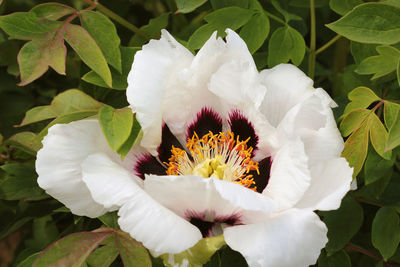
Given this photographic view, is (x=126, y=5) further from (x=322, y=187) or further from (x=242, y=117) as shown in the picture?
(x=322, y=187)

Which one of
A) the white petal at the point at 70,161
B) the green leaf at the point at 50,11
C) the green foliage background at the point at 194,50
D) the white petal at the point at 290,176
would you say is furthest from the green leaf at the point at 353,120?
the green leaf at the point at 50,11

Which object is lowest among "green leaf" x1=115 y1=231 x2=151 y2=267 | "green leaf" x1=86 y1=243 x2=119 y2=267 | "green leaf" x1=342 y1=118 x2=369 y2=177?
"green leaf" x1=86 y1=243 x2=119 y2=267

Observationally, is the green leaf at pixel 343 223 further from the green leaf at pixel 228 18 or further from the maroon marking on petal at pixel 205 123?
the green leaf at pixel 228 18

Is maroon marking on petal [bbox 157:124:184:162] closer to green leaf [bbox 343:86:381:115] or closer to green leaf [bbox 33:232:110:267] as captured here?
green leaf [bbox 33:232:110:267]

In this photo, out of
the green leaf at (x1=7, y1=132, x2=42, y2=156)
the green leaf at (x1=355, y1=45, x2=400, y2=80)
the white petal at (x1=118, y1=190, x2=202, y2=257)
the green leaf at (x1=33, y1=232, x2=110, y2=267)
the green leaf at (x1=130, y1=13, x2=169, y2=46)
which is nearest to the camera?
the white petal at (x1=118, y1=190, x2=202, y2=257)

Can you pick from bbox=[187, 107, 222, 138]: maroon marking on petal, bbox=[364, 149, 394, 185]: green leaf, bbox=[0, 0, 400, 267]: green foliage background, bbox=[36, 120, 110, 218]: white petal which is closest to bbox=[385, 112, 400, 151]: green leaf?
bbox=[0, 0, 400, 267]: green foliage background

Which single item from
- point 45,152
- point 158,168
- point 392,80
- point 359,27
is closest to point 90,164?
point 45,152

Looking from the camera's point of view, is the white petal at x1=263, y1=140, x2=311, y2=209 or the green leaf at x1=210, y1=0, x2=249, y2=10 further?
the green leaf at x1=210, y1=0, x2=249, y2=10
